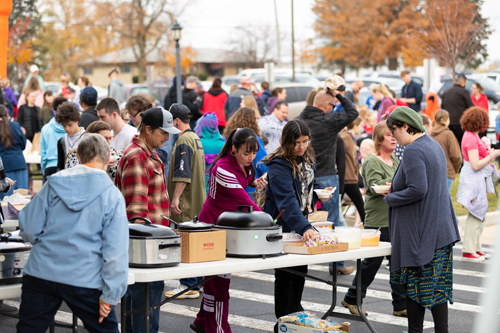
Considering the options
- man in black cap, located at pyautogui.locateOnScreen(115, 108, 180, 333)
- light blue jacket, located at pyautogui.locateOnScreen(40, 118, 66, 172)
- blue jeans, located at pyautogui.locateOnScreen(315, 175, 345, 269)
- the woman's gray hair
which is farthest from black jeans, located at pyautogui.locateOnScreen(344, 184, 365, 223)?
the woman's gray hair

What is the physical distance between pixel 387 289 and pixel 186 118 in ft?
11.1

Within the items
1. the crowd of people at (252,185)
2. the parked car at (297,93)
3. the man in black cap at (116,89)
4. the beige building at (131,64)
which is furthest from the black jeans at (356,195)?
the beige building at (131,64)

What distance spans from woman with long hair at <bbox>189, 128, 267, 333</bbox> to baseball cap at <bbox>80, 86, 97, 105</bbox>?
3.71 m

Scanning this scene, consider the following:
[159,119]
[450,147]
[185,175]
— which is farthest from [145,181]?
[450,147]

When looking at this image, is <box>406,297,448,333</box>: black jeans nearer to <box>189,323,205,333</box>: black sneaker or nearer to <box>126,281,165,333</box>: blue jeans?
<box>189,323,205,333</box>: black sneaker

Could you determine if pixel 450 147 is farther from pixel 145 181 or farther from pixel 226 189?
pixel 145 181

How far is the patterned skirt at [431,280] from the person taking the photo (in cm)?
518

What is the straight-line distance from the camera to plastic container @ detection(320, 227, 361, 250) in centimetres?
537

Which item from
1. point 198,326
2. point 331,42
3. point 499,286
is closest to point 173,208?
point 198,326

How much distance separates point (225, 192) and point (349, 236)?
3.84 ft

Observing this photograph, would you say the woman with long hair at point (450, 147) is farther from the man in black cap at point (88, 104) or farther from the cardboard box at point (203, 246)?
the cardboard box at point (203, 246)

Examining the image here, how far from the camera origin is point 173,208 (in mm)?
7125

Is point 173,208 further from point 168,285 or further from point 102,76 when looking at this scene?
point 102,76

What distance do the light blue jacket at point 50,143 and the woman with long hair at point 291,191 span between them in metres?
4.28
